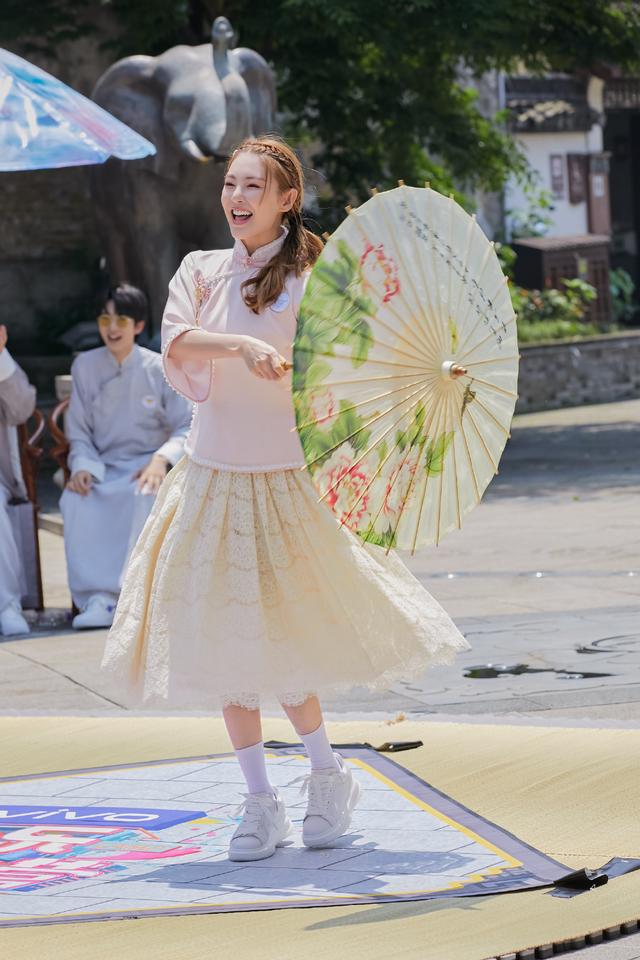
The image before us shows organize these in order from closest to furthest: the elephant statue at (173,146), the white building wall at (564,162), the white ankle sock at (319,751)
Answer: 1. the white ankle sock at (319,751)
2. the elephant statue at (173,146)
3. the white building wall at (564,162)

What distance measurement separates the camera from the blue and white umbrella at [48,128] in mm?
7027

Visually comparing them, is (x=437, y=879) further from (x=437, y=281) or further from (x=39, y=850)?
(x=437, y=281)

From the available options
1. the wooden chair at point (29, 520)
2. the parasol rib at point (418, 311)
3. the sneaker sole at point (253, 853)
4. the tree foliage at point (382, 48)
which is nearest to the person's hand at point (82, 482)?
the wooden chair at point (29, 520)

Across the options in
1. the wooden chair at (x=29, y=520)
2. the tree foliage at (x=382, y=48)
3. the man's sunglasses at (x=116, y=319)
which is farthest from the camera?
the tree foliage at (x=382, y=48)

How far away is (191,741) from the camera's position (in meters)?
5.38

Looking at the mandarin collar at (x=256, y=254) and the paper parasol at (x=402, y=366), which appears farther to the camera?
the mandarin collar at (x=256, y=254)

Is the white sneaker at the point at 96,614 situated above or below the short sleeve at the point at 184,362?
below

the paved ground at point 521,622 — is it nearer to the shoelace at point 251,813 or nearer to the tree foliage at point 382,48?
the shoelace at point 251,813

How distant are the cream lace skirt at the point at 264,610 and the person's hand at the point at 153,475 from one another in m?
3.15

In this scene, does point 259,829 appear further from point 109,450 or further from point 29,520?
point 29,520

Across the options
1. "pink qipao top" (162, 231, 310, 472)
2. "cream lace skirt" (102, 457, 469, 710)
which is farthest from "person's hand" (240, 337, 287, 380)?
"cream lace skirt" (102, 457, 469, 710)

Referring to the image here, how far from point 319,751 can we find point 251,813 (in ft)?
0.80

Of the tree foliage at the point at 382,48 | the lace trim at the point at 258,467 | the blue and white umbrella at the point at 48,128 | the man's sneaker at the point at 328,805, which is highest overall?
the tree foliage at the point at 382,48

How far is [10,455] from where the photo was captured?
8.15 metres
